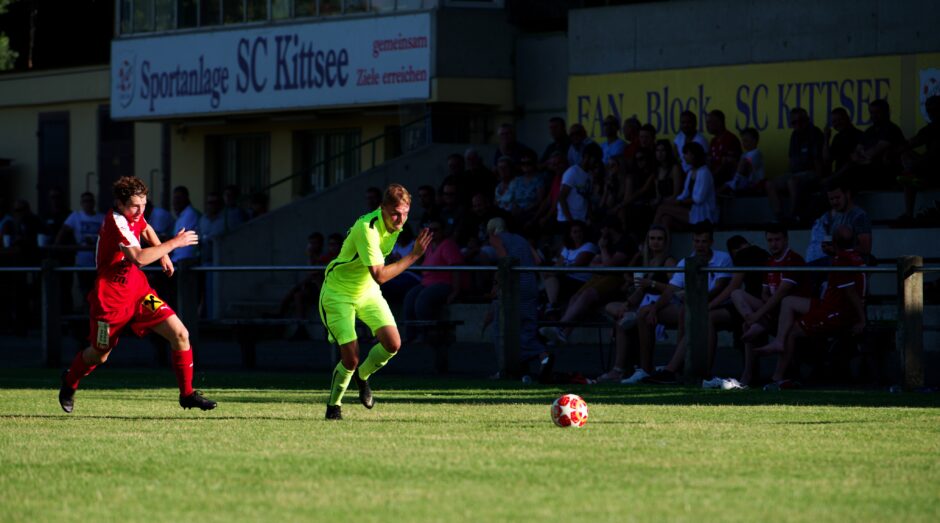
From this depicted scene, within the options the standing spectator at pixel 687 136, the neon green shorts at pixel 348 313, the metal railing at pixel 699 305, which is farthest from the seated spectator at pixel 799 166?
the neon green shorts at pixel 348 313

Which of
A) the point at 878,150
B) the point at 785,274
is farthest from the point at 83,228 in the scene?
the point at 785,274

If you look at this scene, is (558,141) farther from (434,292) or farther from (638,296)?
(638,296)

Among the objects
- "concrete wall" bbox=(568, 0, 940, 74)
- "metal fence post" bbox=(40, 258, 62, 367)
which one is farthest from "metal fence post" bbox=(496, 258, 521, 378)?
"concrete wall" bbox=(568, 0, 940, 74)

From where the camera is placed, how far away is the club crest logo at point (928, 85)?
23625 millimetres

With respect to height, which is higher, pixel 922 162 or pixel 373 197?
pixel 922 162

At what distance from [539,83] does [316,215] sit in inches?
183

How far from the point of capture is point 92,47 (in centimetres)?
5084

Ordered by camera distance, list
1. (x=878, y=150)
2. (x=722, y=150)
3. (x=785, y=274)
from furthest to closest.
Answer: (x=722, y=150) → (x=878, y=150) → (x=785, y=274)

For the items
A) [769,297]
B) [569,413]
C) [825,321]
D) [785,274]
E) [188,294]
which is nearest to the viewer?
[569,413]

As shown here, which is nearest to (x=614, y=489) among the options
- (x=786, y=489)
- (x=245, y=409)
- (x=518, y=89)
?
(x=786, y=489)

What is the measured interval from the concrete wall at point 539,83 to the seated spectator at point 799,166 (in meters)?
7.71

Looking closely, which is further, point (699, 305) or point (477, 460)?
point (699, 305)

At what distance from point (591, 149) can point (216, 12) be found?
40.5 feet

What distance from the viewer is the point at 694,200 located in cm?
2220
